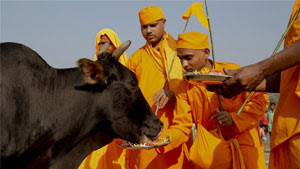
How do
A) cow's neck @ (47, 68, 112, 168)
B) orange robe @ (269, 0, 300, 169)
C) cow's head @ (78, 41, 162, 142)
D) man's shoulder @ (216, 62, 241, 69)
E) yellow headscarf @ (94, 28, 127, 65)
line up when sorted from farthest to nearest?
yellow headscarf @ (94, 28, 127, 65) < man's shoulder @ (216, 62, 241, 69) < cow's head @ (78, 41, 162, 142) < cow's neck @ (47, 68, 112, 168) < orange robe @ (269, 0, 300, 169)

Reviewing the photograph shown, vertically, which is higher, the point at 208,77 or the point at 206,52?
the point at 208,77

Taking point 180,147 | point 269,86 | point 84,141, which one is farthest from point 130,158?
point 269,86

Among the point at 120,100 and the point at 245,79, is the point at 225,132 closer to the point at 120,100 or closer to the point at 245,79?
the point at 120,100

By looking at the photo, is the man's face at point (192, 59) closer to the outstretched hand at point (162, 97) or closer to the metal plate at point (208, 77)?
the outstretched hand at point (162, 97)

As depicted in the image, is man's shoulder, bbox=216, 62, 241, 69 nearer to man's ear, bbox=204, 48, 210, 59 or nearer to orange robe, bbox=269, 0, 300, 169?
man's ear, bbox=204, 48, 210, 59

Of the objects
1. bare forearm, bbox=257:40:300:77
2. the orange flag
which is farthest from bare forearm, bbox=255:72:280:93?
the orange flag

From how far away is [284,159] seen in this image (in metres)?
3.63

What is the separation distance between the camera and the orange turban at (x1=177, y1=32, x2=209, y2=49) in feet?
18.2

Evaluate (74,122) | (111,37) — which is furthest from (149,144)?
(111,37)

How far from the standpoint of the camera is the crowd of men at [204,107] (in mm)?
3533

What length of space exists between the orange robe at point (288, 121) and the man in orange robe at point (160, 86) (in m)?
1.78

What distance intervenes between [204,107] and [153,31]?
5.17 ft

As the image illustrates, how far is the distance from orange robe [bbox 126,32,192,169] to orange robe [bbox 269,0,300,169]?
1762 mm

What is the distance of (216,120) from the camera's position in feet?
17.4
